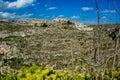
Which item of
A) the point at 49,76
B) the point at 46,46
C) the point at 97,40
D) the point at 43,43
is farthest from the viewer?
the point at 43,43

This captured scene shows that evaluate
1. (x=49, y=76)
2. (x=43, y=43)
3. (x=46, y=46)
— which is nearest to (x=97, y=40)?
(x=49, y=76)

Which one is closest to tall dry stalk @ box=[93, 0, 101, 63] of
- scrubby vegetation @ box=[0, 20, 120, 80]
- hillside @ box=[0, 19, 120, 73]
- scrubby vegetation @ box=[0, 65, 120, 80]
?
scrubby vegetation @ box=[0, 65, 120, 80]

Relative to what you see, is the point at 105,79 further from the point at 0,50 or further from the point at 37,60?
the point at 0,50

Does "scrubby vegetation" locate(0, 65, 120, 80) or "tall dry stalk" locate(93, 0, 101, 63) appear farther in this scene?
"scrubby vegetation" locate(0, 65, 120, 80)

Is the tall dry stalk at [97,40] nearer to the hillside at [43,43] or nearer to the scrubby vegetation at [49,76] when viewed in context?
the scrubby vegetation at [49,76]

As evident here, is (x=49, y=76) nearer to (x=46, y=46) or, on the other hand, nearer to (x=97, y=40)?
(x=97, y=40)

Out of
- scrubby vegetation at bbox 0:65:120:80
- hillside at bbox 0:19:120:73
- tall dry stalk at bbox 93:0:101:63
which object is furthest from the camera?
hillside at bbox 0:19:120:73

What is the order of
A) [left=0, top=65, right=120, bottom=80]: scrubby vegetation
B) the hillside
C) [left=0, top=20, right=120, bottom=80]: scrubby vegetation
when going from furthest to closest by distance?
the hillside, [left=0, top=20, right=120, bottom=80]: scrubby vegetation, [left=0, top=65, right=120, bottom=80]: scrubby vegetation

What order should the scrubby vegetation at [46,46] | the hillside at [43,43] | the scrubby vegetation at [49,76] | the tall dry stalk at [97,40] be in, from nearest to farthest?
the tall dry stalk at [97,40], the scrubby vegetation at [49,76], the scrubby vegetation at [46,46], the hillside at [43,43]

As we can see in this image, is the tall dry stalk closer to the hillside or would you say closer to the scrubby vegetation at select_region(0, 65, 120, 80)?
the scrubby vegetation at select_region(0, 65, 120, 80)

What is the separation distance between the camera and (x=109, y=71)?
10.0 metres

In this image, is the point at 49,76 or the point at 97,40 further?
the point at 49,76

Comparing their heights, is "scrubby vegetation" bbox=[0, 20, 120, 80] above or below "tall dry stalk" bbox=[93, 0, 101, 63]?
below

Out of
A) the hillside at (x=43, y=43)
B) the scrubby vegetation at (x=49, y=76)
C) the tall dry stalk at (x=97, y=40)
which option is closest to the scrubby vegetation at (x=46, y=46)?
the hillside at (x=43, y=43)
